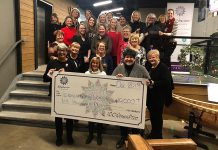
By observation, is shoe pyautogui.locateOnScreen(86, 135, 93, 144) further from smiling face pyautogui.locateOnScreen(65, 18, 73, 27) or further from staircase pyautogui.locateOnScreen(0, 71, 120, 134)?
smiling face pyautogui.locateOnScreen(65, 18, 73, 27)

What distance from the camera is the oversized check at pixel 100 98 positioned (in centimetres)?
327

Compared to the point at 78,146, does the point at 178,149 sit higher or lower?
higher

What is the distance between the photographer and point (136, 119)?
328 centimetres

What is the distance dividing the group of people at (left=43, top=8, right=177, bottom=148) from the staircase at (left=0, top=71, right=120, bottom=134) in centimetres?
77

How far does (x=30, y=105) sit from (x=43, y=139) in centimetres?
105

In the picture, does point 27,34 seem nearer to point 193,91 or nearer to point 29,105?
point 29,105

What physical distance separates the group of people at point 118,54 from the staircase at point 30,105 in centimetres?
77

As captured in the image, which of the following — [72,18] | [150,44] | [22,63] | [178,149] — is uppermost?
[72,18]

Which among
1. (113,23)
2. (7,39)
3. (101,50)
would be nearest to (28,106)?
(7,39)

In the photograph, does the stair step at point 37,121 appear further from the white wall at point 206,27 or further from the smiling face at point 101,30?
the white wall at point 206,27

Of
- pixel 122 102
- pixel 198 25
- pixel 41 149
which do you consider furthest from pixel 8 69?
pixel 198 25

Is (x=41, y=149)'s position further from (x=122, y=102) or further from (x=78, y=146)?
(x=122, y=102)

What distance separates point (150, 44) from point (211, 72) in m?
1.87

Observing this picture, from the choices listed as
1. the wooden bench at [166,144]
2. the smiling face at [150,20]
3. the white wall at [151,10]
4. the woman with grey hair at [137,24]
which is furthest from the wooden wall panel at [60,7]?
the wooden bench at [166,144]
